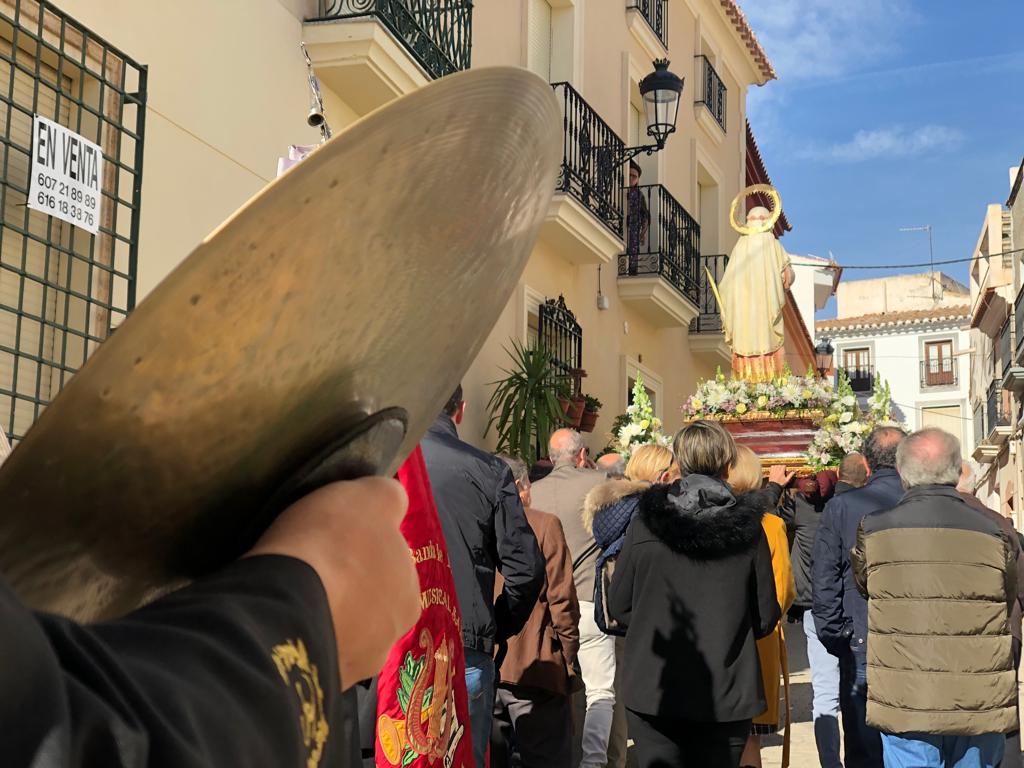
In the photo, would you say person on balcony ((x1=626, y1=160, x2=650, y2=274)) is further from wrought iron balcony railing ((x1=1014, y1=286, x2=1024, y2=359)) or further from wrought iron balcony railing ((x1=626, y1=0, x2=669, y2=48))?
wrought iron balcony railing ((x1=1014, y1=286, x2=1024, y2=359))

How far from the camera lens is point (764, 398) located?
1031 centimetres

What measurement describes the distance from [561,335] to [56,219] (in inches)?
290

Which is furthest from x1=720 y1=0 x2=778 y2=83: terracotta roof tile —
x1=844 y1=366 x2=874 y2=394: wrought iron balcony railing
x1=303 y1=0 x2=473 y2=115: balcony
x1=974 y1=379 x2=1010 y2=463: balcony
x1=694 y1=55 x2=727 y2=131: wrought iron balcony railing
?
x1=844 y1=366 x2=874 y2=394: wrought iron balcony railing

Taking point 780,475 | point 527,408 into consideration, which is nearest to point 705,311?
point 527,408

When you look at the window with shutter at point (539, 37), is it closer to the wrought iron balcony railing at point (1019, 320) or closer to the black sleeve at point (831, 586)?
the black sleeve at point (831, 586)

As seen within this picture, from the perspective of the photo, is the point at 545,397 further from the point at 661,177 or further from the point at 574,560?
the point at 661,177

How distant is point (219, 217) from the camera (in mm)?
6398

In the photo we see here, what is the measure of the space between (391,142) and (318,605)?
10.9 inches

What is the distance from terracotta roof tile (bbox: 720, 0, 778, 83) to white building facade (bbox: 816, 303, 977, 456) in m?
34.2

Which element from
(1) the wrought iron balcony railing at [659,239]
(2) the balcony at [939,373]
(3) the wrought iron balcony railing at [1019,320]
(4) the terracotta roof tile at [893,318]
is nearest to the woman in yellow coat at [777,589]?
(1) the wrought iron balcony railing at [659,239]

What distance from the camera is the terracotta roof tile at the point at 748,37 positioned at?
18.7 meters

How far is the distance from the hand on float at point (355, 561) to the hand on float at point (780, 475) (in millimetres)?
8437

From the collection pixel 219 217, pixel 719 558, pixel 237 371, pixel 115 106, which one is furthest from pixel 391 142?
pixel 219 217

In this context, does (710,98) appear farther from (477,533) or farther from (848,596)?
(477,533)
